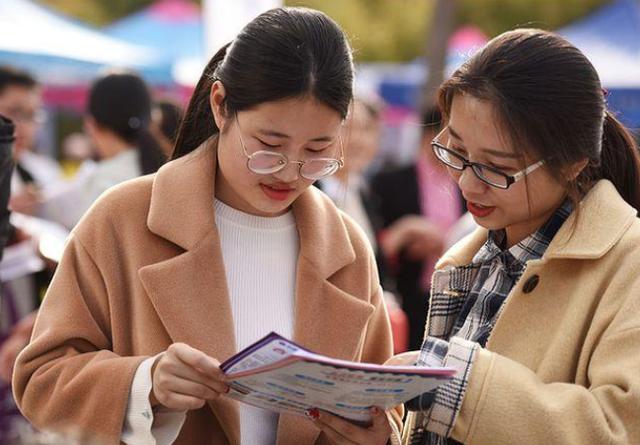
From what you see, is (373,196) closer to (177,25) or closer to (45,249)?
(45,249)

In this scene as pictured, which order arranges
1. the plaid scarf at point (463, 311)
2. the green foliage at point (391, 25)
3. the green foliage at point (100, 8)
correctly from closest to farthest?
1. the plaid scarf at point (463, 311)
2. the green foliage at point (100, 8)
3. the green foliage at point (391, 25)

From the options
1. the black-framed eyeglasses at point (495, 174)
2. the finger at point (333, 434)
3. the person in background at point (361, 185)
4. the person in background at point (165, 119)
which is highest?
the black-framed eyeglasses at point (495, 174)

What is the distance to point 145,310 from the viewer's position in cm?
253

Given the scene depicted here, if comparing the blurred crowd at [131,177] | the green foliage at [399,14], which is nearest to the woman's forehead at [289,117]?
the blurred crowd at [131,177]

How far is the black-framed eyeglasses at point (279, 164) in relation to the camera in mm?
2545

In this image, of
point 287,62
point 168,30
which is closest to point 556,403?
point 287,62

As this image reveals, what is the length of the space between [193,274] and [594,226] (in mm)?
921

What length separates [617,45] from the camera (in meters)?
10.1

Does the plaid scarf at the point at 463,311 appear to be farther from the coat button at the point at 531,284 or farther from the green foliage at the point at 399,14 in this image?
the green foliage at the point at 399,14

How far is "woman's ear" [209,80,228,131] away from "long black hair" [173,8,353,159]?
1cm

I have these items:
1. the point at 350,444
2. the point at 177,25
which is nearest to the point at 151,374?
the point at 350,444

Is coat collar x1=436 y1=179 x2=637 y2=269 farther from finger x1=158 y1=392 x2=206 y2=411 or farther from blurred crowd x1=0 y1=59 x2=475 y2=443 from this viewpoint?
blurred crowd x1=0 y1=59 x2=475 y2=443

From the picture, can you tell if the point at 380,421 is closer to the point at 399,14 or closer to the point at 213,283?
the point at 213,283

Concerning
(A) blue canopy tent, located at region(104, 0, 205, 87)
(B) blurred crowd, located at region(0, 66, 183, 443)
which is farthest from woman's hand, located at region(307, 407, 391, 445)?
(A) blue canopy tent, located at region(104, 0, 205, 87)
